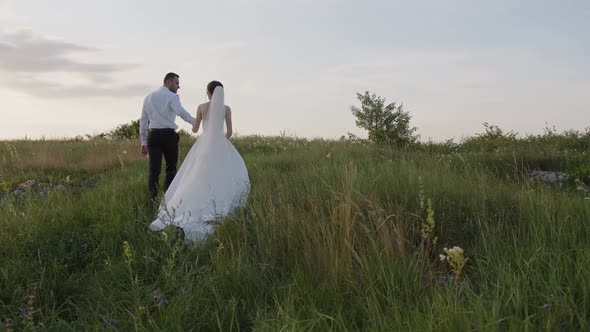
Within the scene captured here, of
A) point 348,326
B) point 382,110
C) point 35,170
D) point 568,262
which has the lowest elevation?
point 348,326

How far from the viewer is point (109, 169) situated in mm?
13719

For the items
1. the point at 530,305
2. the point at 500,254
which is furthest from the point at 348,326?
the point at 500,254

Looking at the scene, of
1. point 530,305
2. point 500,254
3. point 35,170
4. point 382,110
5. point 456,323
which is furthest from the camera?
point 382,110

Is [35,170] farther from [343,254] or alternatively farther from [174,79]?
[343,254]

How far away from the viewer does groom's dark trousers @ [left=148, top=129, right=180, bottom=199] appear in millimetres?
9078

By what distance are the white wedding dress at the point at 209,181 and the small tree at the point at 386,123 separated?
31.9 ft

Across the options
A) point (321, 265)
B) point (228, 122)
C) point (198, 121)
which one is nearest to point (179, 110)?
point (198, 121)

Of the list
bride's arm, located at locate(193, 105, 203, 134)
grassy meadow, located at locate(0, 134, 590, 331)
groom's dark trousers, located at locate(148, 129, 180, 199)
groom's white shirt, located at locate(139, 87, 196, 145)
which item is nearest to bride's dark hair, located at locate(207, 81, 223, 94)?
bride's arm, located at locate(193, 105, 203, 134)

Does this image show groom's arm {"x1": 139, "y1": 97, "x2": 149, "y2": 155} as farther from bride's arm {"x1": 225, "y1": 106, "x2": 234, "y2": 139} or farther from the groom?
bride's arm {"x1": 225, "y1": 106, "x2": 234, "y2": 139}

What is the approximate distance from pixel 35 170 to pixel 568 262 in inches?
532

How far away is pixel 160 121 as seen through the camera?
9297 mm

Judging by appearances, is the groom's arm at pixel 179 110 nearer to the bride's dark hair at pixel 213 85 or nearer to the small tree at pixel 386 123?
the bride's dark hair at pixel 213 85

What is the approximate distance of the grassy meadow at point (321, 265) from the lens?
3.33 metres

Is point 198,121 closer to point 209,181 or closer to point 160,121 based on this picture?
point 160,121
